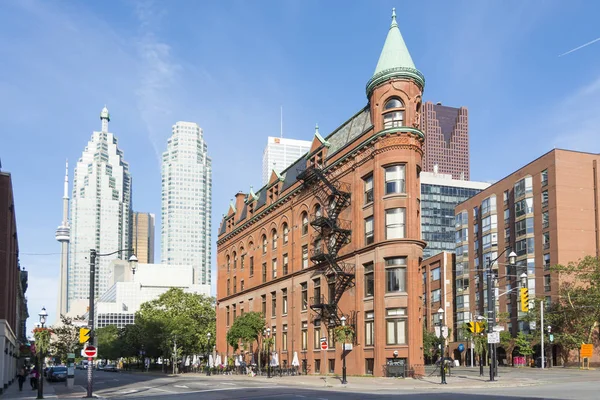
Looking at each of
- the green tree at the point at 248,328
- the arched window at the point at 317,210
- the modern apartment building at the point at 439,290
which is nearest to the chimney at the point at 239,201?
the green tree at the point at 248,328

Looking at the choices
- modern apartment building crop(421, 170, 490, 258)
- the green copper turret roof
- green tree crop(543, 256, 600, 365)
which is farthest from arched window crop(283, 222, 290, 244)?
modern apartment building crop(421, 170, 490, 258)

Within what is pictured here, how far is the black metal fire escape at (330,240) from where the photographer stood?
2194 inches

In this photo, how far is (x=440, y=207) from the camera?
184750 mm

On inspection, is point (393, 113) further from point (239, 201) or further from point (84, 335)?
point (239, 201)

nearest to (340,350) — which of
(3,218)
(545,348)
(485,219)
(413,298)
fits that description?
(413,298)

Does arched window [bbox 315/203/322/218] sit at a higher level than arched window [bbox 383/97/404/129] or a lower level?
lower

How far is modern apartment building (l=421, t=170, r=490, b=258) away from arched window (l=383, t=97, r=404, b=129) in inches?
5159

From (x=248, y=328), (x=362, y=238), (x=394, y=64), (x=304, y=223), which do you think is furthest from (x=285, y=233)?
(x=394, y=64)

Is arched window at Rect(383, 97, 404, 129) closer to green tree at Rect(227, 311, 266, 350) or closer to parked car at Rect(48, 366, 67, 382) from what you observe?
green tree at Rect(227, 311, 266, 350)

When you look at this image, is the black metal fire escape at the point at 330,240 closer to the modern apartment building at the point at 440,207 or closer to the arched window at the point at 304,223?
the arched window at the point at 304,223

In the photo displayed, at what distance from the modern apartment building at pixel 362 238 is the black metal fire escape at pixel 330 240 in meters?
0.10

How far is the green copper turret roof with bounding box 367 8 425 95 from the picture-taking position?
169 feet

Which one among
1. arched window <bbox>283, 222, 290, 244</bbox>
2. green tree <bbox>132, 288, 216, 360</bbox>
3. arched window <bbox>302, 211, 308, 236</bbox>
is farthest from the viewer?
green tree <bbox>132, 288, 216, 360</bbox>

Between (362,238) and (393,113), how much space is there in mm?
10399
